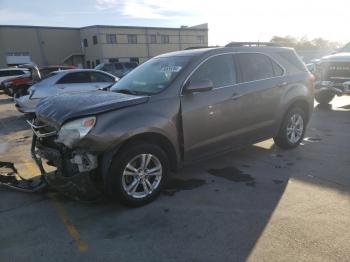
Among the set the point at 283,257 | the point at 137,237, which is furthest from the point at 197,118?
the point at 283,257

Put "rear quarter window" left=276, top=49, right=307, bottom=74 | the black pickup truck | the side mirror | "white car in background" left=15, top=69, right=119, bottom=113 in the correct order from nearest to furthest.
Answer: the side mirror, "rear quarter window" left=276, top=49, right=307, bottom=74, the black pickup truck, "white car in background" left=15, top=69, right=119, bottom=113

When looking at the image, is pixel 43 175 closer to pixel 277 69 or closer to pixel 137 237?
pixel 137 237

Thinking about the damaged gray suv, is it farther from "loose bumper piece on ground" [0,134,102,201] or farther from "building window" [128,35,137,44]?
"building window" [128,35,137,44]

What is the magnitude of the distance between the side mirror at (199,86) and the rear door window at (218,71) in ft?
0.64

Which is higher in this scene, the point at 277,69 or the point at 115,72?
the point at 277,69

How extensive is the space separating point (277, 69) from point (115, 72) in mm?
17825

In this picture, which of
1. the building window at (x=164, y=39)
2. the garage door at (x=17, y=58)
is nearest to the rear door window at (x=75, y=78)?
the garage door at (x=17, y=58)

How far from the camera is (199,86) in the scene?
14.6 feet

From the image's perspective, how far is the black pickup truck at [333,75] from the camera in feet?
33.8

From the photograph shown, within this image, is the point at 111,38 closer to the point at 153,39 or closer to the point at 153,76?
the point at 153,39

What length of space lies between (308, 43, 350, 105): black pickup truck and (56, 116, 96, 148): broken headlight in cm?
861

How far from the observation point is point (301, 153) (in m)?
6.15

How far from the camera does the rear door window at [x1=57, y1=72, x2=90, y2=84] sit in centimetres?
1093

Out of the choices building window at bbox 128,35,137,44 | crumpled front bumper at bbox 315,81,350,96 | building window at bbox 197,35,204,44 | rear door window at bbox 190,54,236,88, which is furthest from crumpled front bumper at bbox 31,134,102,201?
building window at bbox 197,35,204,44
